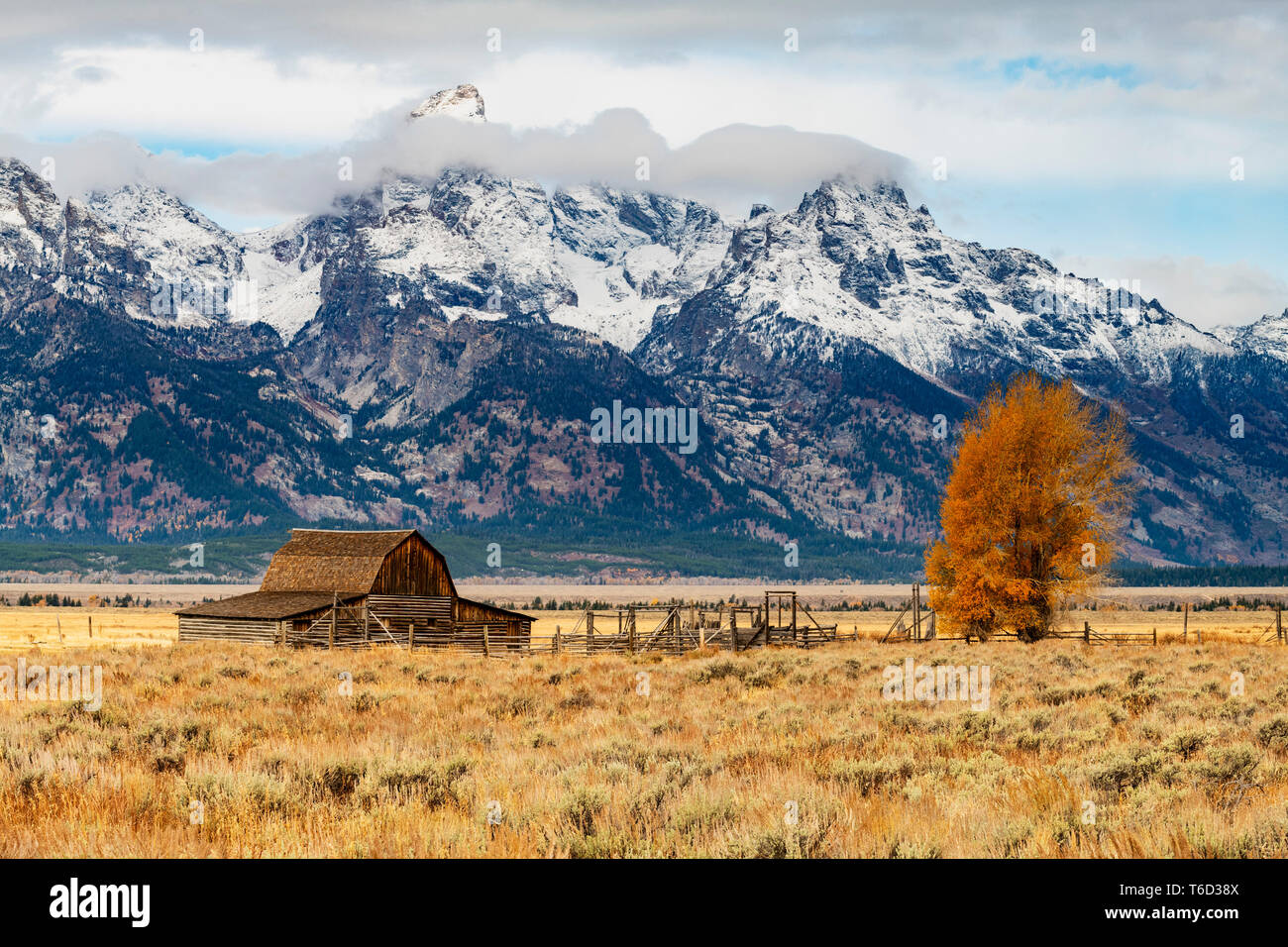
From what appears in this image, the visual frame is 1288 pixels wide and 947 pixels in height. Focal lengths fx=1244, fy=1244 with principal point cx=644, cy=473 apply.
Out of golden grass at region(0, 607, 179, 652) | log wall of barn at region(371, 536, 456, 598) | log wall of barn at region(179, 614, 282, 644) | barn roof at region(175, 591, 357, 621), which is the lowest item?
golden grass at region(0, 607, 179, 652)

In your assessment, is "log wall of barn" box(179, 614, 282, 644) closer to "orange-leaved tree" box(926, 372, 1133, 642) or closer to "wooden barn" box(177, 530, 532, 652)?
"wooden barn" box(177, 530, 532, 652)

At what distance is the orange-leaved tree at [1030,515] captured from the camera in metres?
49.5

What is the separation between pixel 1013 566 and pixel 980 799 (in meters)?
39.9

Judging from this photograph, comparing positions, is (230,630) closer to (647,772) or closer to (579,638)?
(579,638)

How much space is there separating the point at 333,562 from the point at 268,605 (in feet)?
17.9

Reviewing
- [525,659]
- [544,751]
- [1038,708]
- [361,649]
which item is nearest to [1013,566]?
[525,659]

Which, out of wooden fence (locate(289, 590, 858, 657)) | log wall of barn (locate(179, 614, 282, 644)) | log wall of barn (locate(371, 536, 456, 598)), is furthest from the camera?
log wall of barn (locate(371, 536, 456, 598))

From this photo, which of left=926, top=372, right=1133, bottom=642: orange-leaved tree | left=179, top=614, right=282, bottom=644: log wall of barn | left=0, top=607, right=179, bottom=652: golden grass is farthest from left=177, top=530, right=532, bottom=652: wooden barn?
left=926, top=372, right=1133, bottom=642: orange-leaved tree

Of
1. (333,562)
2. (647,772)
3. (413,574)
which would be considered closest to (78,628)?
(333,562)

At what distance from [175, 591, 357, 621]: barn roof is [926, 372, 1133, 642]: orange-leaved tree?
2720 centimetres

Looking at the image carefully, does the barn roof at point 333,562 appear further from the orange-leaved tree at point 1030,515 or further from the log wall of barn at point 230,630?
the orange-leaved tree at point 1030,515

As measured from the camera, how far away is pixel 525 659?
1650 inches

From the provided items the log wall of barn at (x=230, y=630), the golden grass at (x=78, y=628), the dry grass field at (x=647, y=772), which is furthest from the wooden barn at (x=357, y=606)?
the dry grass field at (x=647, y=772)

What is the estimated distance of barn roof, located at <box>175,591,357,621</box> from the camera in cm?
5250
